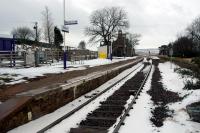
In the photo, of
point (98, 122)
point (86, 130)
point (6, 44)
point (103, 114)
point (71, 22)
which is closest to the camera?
point (86, 130)

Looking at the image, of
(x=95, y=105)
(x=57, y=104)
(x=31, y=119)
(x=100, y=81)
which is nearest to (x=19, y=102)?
(x=31, y=119)

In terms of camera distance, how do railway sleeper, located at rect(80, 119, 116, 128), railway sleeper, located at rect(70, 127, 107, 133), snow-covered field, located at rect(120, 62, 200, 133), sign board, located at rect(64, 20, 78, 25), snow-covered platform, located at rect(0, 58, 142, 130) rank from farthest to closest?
sign board, located at rect(64, 20, 78, 25) < snow-covered platform, located at rect(0, 58, 142, 130) < railway sleeper, located at rect(80, 119, 116, 128) < snow-covered field, located at rect(120, 62, 200, 133) < railway sleeper, located at rect(70, 127, 107, 133)

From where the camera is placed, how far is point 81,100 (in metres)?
15.0

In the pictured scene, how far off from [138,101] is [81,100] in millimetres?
2404

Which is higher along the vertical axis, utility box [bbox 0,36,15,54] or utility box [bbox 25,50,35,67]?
utility box [bbox 0,36,15,54]

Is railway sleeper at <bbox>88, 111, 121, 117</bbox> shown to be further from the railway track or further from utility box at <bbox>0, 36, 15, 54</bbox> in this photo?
utility box at <bbox>0, 36, 15, 54</bbox>

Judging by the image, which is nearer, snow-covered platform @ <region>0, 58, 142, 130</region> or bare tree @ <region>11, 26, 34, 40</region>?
snow-covered platform @ <region>0, 58, 142, 130</region>

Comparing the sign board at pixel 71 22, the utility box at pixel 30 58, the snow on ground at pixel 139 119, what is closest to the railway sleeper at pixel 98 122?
the snow on ground at pixel 139 119

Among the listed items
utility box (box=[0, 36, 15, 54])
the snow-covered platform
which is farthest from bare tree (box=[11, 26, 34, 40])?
the snow-covered platform

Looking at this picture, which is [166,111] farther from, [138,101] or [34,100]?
[34,100]

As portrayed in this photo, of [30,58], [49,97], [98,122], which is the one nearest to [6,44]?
[30,58]

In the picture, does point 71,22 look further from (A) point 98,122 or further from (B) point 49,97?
(A) point 98,122

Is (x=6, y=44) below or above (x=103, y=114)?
above

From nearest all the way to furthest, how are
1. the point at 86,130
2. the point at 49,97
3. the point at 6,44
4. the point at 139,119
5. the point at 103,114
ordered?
the point at 86,130
the point at 139,119
the point at 103,114
the point at 49,97
the point at 6,44
